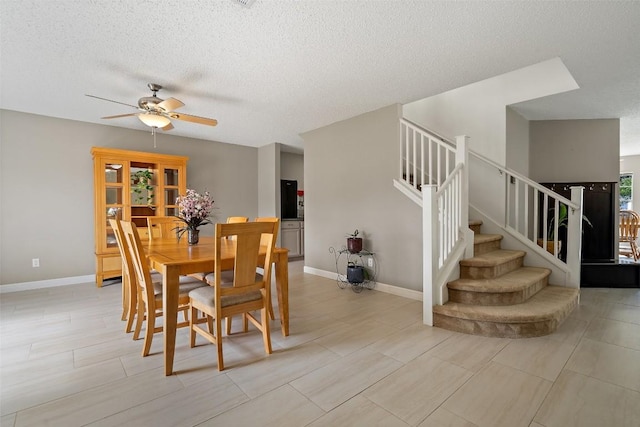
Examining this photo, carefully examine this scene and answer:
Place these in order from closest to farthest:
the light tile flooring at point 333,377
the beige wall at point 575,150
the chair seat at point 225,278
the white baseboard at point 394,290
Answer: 1. the light tile flooring at point 333,377
2. the chair seat at point 225,278
3. the white baseboard at point 394,290
4. the beige wall at point 575,150

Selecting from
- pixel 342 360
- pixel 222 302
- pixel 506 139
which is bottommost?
pixel 342 360

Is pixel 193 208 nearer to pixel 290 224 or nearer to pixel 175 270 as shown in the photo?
pixel 175 270

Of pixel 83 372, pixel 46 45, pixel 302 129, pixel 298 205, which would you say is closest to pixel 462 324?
pixel 83 372

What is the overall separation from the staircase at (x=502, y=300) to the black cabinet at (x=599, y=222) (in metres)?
1.56

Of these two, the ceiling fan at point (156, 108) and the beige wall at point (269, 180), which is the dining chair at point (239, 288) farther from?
the beige wall at point (269, 180)

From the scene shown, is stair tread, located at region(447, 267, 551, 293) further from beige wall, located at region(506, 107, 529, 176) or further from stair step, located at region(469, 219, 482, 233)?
beige wall, located at region(506, 107, 529, 176)

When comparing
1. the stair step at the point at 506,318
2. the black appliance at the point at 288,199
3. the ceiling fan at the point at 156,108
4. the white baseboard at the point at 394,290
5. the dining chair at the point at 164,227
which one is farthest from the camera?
the black appliance at the point at 288,199

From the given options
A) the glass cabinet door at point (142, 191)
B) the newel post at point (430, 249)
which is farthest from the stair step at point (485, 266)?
the glass cabinet door at point (142, 191)

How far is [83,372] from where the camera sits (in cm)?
189

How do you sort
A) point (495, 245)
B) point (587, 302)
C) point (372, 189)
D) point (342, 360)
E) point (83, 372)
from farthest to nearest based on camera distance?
point (372, 189) < point (495, 245) < point (587, 302) < point (342, 360) < point (83, 372)

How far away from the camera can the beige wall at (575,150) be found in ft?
14.2

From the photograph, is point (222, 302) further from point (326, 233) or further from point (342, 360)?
point (326, 233)

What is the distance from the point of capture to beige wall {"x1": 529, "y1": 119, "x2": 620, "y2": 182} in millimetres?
4316

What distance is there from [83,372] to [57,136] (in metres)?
3.78
